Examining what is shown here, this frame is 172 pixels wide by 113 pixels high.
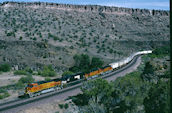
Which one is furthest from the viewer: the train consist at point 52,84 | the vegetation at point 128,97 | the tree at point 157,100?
the train consist at point 52,84

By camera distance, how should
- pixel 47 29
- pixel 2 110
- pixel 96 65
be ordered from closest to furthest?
pixel 2 110 < pixel 96 65 < pixel 47 29

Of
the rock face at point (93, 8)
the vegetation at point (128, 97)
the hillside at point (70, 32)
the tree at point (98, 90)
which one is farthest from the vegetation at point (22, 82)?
the rock face at point (93, 8)

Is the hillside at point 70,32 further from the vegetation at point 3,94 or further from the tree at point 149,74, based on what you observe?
the tree at point 149,74

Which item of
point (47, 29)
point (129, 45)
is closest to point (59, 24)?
point (47, 29)

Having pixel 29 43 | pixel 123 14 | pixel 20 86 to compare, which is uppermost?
pixel 123 14

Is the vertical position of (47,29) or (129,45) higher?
(47,29)

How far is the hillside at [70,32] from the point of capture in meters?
55.4

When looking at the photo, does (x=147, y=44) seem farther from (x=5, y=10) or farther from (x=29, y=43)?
(x=5, y=10)

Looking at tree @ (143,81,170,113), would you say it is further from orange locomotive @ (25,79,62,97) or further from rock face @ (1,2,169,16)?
rock face @ (1,2,169,16)

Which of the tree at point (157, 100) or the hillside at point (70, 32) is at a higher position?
the hillside at point (70, 32)

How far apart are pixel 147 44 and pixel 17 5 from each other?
220 feet

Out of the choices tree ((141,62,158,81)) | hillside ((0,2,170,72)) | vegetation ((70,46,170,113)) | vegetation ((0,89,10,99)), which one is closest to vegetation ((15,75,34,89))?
vegetation ((0,89,10,99))

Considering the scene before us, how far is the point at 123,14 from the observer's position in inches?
4451

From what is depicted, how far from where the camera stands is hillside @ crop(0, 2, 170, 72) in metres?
55.4
